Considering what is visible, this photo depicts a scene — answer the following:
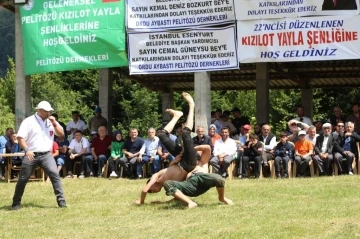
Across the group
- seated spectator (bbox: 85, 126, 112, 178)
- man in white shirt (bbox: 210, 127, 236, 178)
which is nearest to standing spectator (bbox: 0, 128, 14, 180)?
seated spectator (bbox: 85, 126, 112, 178)

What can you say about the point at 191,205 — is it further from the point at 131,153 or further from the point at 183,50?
the point at 183,50

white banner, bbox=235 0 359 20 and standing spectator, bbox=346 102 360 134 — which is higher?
white banner, bbox=235 0 359 20

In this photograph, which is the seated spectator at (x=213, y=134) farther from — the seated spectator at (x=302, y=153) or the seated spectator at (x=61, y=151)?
the seated spectator at (x=61, y=151)

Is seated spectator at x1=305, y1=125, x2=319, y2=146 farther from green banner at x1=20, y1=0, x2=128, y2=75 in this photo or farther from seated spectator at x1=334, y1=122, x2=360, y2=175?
green banner at x1=20, y1=0, x2=128, y2=75

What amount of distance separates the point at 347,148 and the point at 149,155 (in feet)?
14.4

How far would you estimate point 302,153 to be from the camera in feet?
53.8

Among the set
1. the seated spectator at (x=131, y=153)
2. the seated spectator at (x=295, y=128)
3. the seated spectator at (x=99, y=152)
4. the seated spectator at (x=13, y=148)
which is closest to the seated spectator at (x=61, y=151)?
the seated spectator at (x=99, y=152)

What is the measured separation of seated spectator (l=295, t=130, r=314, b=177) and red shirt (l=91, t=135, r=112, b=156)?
4.64 meters

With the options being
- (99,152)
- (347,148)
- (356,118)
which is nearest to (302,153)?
(347,148)

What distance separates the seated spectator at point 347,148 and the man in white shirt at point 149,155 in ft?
13.0

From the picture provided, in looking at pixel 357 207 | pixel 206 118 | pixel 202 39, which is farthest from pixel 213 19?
pixel 357 207

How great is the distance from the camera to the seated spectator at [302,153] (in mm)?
16203

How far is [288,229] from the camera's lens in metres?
9.41

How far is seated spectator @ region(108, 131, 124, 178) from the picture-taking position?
18.1 m
